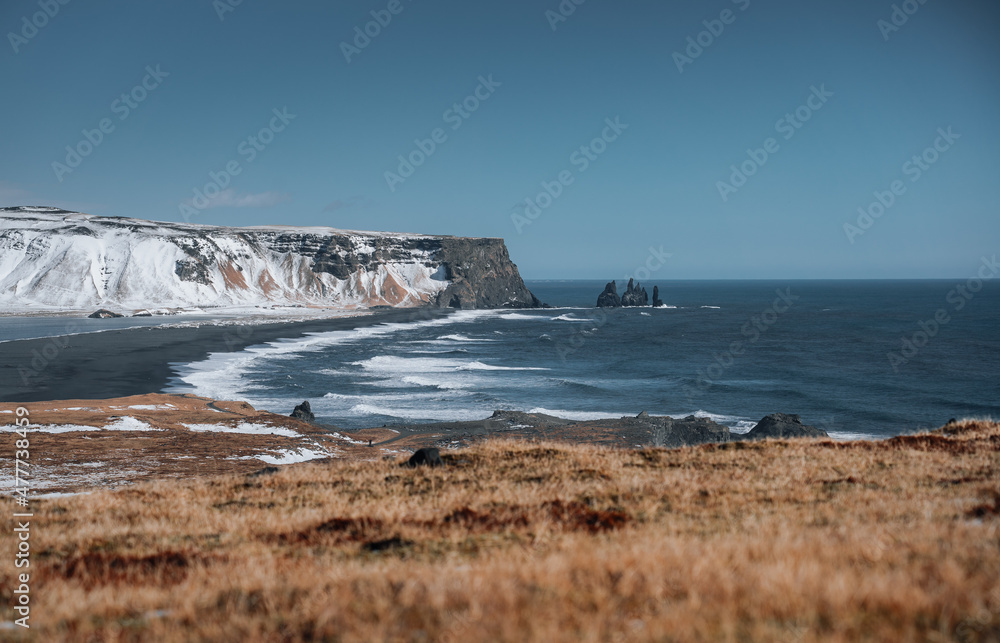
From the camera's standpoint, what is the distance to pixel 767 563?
5.14m

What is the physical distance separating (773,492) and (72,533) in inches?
394

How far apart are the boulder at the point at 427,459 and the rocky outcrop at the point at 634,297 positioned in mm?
162181

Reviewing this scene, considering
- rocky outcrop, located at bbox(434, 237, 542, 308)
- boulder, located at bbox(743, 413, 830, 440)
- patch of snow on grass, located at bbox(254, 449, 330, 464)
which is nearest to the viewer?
patch of snow on grass, located at bbox(254, 449, 330, 464)

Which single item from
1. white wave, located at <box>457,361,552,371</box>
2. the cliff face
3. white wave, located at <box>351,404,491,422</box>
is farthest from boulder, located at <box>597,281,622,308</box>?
white wave, located at <box>351,404,491,422</box>

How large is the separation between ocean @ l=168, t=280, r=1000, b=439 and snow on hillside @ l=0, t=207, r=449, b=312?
69083mm

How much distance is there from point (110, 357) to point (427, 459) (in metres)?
55.8

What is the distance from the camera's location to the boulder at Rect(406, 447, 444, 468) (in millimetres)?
13117

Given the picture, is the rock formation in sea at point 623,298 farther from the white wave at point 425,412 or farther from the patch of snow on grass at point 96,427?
the patch of snow on grass at point 96,427

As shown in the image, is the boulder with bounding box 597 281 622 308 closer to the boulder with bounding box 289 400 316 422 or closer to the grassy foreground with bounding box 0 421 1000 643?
the boulder with bounding box 289 400 316 422

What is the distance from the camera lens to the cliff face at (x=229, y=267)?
132 metres

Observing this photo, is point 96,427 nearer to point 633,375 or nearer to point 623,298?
point 633,375

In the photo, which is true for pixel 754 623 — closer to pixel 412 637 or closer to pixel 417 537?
pixel 412 637

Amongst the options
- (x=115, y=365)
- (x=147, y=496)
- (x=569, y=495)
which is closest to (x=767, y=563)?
(x=569, y=495)

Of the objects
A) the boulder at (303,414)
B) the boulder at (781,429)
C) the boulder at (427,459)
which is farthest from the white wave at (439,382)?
the boulder at (427,459)
